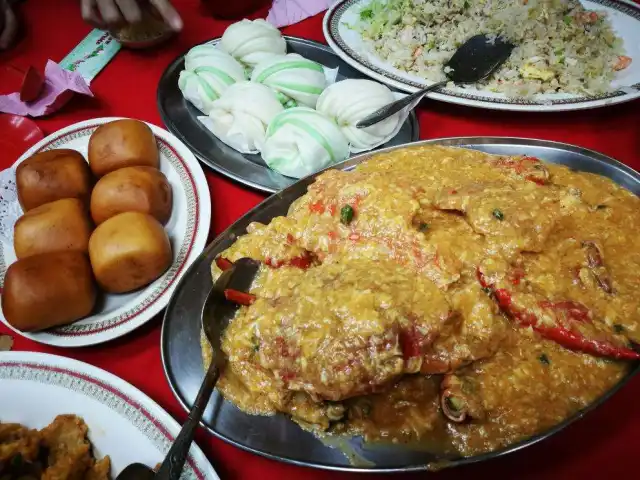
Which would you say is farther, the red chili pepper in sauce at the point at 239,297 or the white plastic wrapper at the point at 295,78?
the white plastic wrapper at the point at 295,78

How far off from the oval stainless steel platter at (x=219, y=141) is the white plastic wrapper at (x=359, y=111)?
0.06 meters

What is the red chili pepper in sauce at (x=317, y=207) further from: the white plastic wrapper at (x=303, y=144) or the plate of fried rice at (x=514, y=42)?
the plate of fried rice at (x=514, y=42)

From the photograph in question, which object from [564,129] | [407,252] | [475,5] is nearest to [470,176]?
[407,252]

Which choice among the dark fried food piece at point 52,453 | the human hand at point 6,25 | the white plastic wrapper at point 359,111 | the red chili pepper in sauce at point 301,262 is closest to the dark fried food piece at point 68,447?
the dark fried food piece at point 52,453

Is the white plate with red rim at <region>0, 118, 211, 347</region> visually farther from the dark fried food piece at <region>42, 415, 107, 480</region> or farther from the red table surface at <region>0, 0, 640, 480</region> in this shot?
the dark fried food piece at <region>42, 415, 107, 480</region>

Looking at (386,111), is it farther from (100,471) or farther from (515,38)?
(100,471)

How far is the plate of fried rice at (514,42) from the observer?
8.32 ft

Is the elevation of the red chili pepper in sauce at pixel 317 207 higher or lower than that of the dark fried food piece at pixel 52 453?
higher

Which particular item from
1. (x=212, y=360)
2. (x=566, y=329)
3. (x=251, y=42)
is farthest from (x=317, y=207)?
(x=251, y=42)

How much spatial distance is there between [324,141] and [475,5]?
1.63 metres

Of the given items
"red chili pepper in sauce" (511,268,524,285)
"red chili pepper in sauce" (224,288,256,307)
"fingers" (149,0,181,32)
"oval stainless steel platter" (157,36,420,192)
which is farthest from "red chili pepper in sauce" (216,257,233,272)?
"fingers" (149,0,181,32)

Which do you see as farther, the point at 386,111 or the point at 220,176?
the point at 220,176

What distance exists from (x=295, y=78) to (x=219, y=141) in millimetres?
530

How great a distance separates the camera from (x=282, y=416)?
147 centimetres
